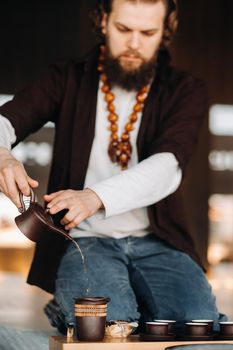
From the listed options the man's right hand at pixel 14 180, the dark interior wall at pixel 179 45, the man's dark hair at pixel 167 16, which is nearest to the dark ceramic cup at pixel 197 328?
the man's right hand at pixel 14 180

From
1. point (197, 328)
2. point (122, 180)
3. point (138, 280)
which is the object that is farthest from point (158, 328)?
point (138, 280)

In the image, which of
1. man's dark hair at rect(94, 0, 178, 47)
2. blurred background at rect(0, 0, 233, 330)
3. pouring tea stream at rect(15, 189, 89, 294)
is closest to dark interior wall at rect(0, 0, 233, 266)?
blurred background at rect(0, 0, 233, 330)

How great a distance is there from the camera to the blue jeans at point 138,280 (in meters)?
2.40

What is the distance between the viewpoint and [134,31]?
2.58 m

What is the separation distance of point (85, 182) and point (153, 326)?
75 centimetres

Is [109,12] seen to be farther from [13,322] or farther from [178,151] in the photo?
[13,322]

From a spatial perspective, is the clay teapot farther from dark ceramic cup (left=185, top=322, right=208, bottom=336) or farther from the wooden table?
dark ceramic cup (left=185, top=322, right=208, bottom=336)

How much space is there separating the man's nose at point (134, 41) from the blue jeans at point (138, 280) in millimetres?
610

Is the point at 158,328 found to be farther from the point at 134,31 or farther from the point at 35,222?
the point at 134,31

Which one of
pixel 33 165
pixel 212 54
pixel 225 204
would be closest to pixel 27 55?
pixel 33 165

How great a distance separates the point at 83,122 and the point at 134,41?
0.31 metres

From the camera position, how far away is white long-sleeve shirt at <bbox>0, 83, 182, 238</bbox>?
2281 mm

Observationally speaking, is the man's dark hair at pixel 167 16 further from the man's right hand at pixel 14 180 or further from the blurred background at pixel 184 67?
the blurred background at pixel 184 67

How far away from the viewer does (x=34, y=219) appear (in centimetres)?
203
